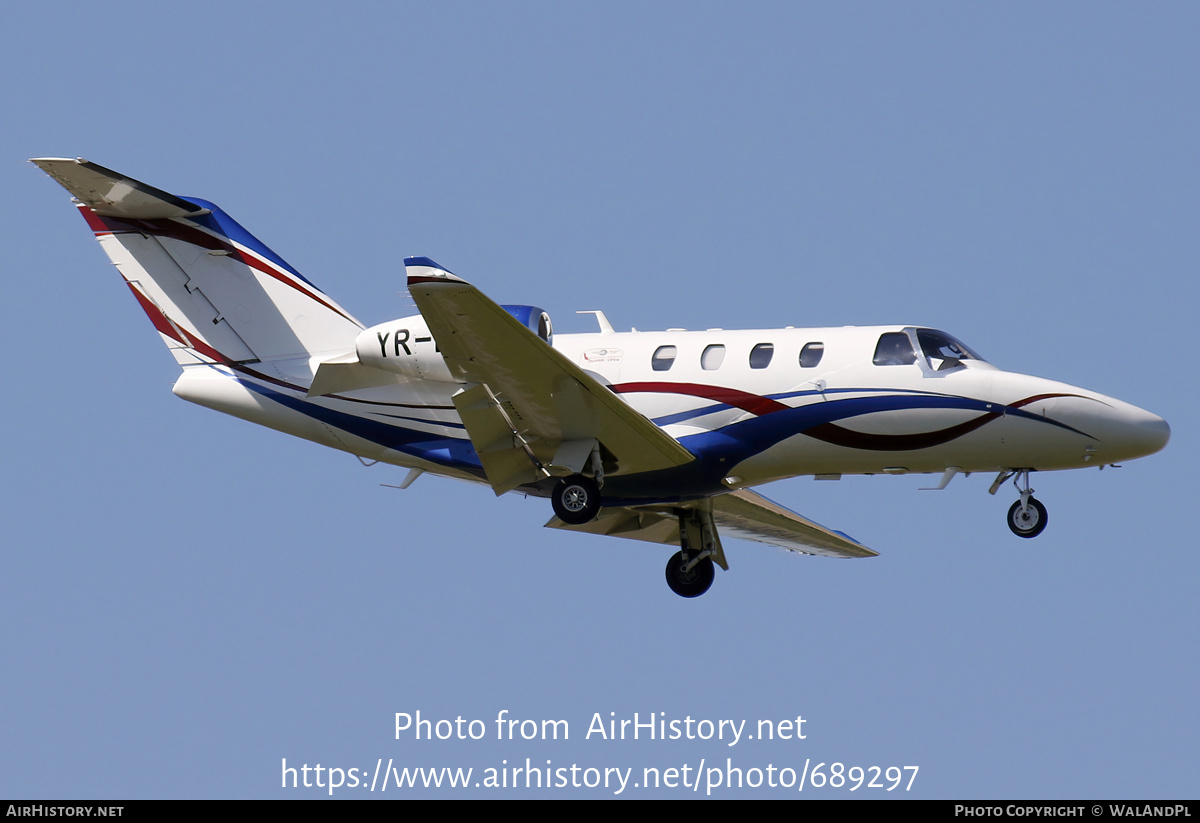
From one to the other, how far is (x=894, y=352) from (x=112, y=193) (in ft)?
38.0

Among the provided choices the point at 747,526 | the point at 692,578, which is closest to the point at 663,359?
the point at 692,578

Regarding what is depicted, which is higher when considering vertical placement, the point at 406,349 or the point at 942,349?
the point at 942,349

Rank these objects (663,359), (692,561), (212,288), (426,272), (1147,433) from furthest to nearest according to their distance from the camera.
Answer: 1. (692,561)
2. (212,288)
3. (663,359)
4. (1147,433)
5. (426,272)

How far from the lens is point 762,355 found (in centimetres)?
1945

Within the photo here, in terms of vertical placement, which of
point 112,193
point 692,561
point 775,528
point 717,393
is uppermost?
point 112,193

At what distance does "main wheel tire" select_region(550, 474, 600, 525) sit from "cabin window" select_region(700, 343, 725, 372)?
2.26m

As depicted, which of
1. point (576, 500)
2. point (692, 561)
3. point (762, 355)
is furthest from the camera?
point (692, 561)

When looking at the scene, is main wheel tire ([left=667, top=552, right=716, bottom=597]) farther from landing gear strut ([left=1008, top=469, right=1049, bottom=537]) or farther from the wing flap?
landing gear strut ([left=1008, top=469, right=1049, bottom=537])

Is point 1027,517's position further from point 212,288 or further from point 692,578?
point 212,288

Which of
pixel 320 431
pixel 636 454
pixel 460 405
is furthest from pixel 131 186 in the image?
pixel 636 454

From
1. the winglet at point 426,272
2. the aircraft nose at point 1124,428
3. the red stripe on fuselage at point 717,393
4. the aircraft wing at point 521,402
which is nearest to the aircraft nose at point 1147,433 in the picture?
the aircraft nose at point 1124,428

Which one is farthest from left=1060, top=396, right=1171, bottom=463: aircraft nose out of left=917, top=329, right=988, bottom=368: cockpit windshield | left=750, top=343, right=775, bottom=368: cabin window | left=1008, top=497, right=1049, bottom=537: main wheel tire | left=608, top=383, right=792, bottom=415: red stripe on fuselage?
left=750, top=343, right=775, bottom=368: cabin window

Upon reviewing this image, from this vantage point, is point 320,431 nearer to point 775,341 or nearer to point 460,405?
point 460,405

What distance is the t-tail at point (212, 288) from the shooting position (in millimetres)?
21625
